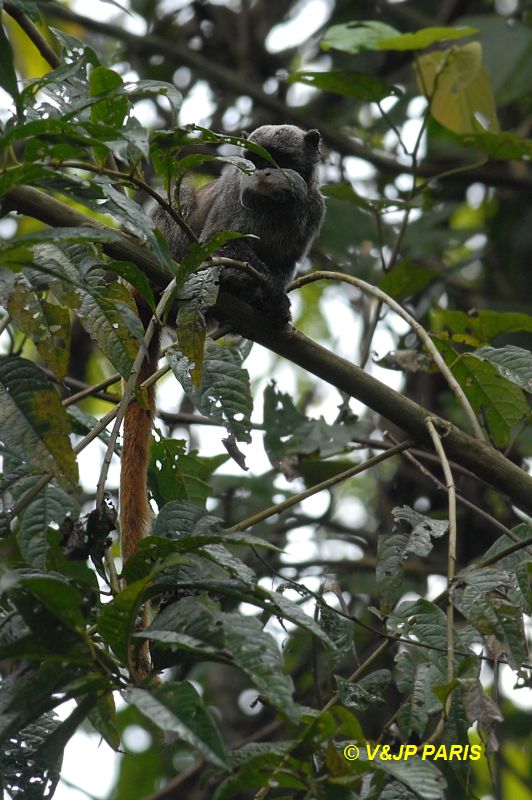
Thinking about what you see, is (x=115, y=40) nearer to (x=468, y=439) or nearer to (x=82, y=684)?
(x=468, y=439)

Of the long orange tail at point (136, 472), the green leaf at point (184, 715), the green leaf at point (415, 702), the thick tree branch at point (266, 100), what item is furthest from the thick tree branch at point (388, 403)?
the thick tree branch at point (266, 100)

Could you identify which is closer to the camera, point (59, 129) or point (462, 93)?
point (59, 129)

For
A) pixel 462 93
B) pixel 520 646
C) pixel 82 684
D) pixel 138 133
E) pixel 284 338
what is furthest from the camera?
pixel 462 93

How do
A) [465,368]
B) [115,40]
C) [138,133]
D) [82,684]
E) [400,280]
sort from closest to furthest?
[82,684]
[138,133]
[465,368]
[400,280]
[115,40]

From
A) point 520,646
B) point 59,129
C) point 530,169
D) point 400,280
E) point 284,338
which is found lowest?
point 520,646

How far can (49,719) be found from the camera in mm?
1831

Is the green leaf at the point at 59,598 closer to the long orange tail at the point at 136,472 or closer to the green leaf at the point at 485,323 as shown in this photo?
the long orange tail at the point at 136,472

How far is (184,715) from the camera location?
139 centimetres

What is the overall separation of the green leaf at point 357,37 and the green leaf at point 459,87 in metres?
0.17

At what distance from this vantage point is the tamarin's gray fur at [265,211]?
10.2 ft

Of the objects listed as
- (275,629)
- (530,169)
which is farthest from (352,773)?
(530,169)

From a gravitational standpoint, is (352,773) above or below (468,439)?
below

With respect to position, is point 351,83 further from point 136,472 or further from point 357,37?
point 136,472

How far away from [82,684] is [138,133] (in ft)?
2.89
